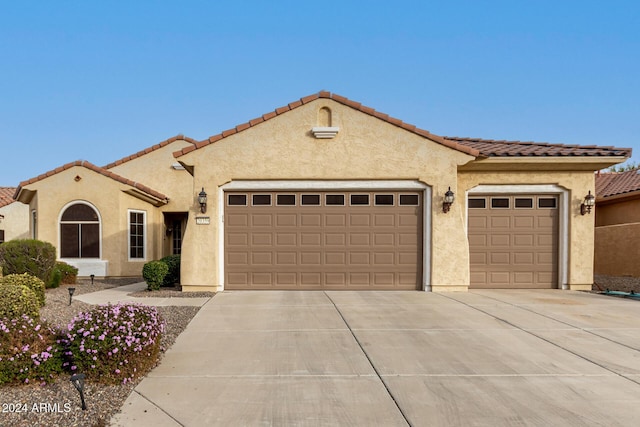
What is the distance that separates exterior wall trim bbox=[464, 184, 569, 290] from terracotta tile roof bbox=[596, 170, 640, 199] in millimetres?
7168

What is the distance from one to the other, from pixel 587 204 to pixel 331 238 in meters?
7.19

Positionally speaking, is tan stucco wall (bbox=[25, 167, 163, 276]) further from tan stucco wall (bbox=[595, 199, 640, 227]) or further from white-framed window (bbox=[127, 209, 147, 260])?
tan stucco wall (bbox=[595, 199, 640, 227])

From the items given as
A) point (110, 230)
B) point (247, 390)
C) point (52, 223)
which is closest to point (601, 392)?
point (247, 390)

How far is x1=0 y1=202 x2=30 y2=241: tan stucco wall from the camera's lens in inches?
742

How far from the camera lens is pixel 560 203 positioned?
431 inches

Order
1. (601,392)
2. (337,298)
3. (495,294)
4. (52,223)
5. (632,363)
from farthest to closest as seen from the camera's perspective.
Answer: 1. (52,223)
2. (495,294)
3. (337,298)
4. (632,363)
5. (601,392)

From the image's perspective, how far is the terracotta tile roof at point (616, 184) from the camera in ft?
52.8

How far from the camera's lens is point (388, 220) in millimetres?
10500

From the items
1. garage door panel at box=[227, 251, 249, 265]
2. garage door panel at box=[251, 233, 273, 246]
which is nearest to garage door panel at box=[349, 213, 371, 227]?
garage door panel at box=[251, 233, 273, 246]

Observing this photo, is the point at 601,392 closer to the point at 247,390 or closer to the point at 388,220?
the point at 247,390

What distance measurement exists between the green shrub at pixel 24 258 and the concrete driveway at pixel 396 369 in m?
5.91

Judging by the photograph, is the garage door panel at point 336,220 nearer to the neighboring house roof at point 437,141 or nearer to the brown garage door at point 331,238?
the brown garage door at point 331,238

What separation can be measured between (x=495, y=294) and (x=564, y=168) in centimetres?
417

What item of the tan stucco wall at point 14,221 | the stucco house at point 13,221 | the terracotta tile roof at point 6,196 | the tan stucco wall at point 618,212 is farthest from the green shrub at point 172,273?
the tan stucco wall at point 618,212
